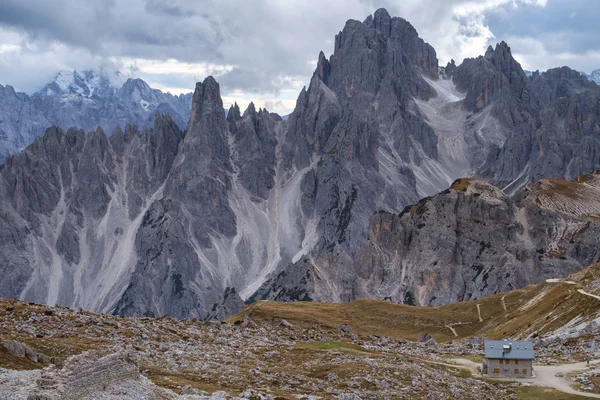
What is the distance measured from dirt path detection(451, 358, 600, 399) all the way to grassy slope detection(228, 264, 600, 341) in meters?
38.7

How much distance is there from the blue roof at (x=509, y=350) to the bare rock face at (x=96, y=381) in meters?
45.7

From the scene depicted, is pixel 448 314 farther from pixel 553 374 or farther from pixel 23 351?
pixel 23 351

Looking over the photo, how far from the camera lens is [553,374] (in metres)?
79.1

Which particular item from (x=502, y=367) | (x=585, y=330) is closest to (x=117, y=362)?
(x=502, y=367)

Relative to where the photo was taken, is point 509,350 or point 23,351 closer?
point 23,351

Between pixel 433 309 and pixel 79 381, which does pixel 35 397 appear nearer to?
pixel 79 381

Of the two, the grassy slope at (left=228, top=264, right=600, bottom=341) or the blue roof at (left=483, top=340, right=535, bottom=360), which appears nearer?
the blue roof at (left=483, top=340, right=535, bottom=360)

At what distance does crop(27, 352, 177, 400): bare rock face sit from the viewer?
35.9 meters

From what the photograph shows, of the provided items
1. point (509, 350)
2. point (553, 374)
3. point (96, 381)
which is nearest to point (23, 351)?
point (96, 381)

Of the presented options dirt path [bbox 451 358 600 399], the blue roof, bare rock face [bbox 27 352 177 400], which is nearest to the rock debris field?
bare rock face [bbox 27 352 177 400]

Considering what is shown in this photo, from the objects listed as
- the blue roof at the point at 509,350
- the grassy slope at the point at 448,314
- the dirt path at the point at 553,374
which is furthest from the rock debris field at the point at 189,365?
the grassy slope at the point at 448,314

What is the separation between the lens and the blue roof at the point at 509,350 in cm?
8112

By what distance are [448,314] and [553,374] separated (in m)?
97.9

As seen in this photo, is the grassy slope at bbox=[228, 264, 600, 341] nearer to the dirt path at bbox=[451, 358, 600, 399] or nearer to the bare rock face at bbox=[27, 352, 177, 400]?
the dirt path at bbox=[451, 358, 600, 399]
